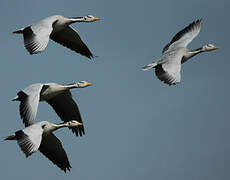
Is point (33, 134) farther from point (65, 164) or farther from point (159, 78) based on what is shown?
point (159, 78)

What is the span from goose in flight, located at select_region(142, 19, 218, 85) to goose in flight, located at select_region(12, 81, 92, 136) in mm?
2728

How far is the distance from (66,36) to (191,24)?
17.4ft

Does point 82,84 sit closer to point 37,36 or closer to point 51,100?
point 51,100

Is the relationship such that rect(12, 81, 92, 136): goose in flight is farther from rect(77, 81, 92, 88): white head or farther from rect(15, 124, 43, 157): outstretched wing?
rect(15, 124, 43, 157): outstretched wing

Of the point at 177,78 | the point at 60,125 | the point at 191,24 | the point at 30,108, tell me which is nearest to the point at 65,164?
the point at 60,125

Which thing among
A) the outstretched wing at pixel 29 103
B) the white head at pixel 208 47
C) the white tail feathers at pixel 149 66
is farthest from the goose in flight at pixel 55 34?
the white head at pixel 208 47

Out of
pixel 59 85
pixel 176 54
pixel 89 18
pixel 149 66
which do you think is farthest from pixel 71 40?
pixel 176 54

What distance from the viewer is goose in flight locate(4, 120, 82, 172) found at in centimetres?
1873

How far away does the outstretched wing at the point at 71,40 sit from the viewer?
2547 centimetres

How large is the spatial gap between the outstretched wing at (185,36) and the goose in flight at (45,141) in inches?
218

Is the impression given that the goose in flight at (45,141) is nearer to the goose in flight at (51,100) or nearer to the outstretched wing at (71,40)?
the goose in flight at (51,100)

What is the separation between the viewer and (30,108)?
66.7 ft

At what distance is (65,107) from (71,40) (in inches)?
115

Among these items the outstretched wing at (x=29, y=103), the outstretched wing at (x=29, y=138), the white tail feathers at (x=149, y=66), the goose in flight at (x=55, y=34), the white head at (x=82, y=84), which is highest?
the goose in flight at (x=55, y=34)
